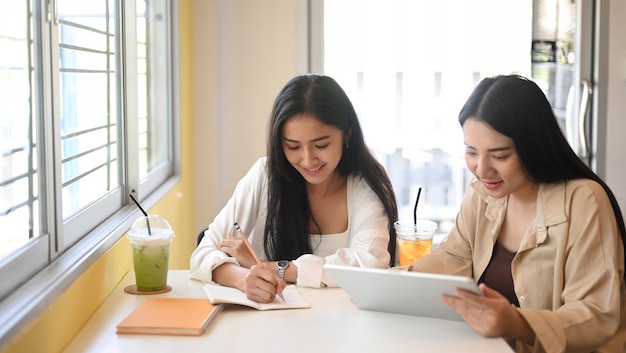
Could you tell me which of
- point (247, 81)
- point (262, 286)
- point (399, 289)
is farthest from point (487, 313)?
point (247, 81)

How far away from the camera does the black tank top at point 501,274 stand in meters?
1.90

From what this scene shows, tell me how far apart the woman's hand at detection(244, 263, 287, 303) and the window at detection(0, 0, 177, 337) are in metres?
0.38

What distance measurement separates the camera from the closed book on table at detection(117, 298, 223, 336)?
5.23 ft

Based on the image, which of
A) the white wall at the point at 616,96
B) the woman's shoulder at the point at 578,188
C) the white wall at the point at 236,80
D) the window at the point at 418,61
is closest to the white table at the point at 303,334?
the woman's shoulder at the point at 578,188

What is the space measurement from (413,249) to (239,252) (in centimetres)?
46

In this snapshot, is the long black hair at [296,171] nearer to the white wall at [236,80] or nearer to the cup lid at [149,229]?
the cup lid at [149,229]

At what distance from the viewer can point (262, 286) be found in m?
1.80

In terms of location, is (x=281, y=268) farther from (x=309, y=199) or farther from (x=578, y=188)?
(x=578, y=188)

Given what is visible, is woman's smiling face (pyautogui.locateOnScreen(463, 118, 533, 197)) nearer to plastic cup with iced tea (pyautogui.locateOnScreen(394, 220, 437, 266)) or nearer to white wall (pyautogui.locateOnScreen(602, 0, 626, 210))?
plastic cup with iced tea (pyautogui.locateOnScreen(394, 220, 437, 266))

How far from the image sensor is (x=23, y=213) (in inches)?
66.1

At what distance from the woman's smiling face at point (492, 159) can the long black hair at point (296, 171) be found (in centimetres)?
48

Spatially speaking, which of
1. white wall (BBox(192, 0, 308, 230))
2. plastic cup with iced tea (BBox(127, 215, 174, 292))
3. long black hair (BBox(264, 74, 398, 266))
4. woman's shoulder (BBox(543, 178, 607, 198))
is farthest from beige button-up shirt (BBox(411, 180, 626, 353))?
white wall (BBox(192, 0, 308, 230))

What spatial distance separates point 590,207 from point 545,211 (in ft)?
0.34

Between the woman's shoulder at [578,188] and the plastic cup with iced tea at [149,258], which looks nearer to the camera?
the woman's shoulder at [578,188]
